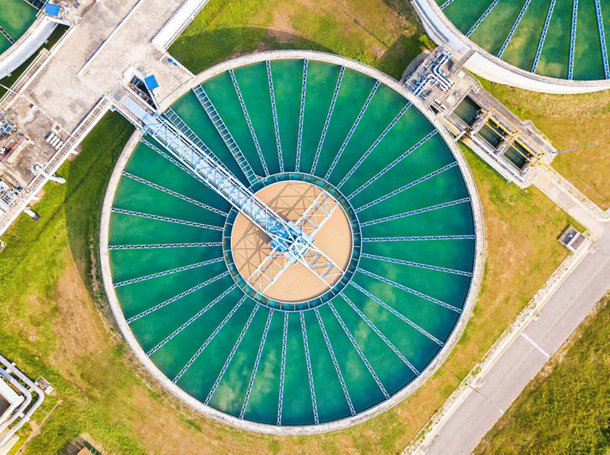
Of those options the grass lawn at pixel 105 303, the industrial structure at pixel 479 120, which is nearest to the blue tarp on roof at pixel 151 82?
the grass lawn at pixel 105 303

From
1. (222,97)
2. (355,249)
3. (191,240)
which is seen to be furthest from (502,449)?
(222,97)

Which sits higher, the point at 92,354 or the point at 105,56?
the point at 105,56

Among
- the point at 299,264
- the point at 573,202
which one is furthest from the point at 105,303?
the point at 573,202

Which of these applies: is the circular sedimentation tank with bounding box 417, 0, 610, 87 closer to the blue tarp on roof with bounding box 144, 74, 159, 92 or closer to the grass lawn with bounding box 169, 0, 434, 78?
the grass lawn with bounding box 169, 0, 434, 78

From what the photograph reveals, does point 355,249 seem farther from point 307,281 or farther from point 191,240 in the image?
point 191,240

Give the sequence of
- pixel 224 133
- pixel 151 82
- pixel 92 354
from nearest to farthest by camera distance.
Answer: pixel 224 133
pixel 151 82
pixel 92 354

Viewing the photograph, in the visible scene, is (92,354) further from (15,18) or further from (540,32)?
(540,32)

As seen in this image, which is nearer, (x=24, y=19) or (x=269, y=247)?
(x=269, y=247)
